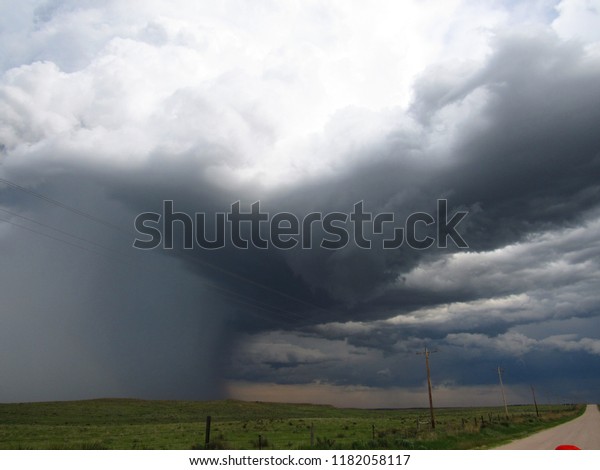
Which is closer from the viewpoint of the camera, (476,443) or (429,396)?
(476,443)

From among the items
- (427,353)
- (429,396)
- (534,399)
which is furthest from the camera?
(534,399)

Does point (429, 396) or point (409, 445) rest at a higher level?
point (429, 396)

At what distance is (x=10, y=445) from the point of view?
1732 inches

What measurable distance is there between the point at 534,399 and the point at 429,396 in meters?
106

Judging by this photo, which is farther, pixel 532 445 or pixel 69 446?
pixel 69 446
